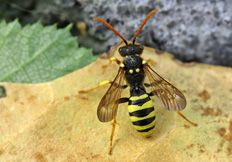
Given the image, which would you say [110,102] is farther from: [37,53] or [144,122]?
[37,53]

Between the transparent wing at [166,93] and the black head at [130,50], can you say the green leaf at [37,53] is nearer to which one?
the black head at [130,50]

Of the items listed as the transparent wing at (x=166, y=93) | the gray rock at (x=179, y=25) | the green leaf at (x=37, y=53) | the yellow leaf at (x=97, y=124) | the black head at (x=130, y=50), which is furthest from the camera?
the gray rock at (x=179, y=25)

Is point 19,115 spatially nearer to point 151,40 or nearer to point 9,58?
point 9,58

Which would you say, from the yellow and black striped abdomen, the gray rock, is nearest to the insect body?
the yellow and black striped abdomen

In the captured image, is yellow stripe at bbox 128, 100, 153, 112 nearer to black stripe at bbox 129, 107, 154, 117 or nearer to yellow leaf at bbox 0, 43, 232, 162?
black stripe at bbox 129, 107, 154, 117

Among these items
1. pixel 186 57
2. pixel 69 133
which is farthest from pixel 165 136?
pixel 186 57

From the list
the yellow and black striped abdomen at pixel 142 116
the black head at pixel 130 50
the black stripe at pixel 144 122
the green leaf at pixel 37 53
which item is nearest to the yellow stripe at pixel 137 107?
the yellow and black striped abdomen at pixel 142 116

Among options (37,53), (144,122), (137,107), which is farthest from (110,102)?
(37,53)
